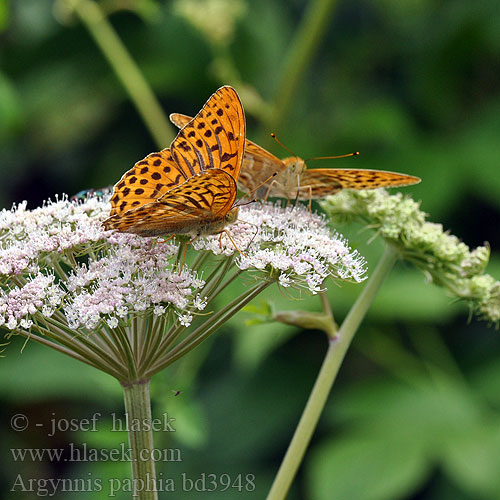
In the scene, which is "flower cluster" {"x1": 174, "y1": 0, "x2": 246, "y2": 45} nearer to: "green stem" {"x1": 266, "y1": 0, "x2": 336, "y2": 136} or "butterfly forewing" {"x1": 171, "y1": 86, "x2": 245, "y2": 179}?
"green stem" {"x1": 266, "y1": 0, "x2": 336, "y2": 136}

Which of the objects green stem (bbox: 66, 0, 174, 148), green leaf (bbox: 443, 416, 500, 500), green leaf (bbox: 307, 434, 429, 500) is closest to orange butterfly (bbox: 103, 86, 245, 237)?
green stem (bbox: 66, 0, 174, 148)

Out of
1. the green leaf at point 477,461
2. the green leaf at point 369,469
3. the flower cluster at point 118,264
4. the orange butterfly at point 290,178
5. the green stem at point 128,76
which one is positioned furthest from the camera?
the green stem at point 128,76

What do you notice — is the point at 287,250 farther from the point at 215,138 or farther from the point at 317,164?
the point at 317,164

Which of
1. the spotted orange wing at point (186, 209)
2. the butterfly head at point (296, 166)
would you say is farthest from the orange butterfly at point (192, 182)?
the butterfly head at point (296, 166)

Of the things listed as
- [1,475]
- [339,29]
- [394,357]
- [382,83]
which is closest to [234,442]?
[394,357]

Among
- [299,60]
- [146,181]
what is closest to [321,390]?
[146,181]

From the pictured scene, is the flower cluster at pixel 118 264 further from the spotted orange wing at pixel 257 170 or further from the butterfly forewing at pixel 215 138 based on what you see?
the spotted orange wing at pixel 257 170
